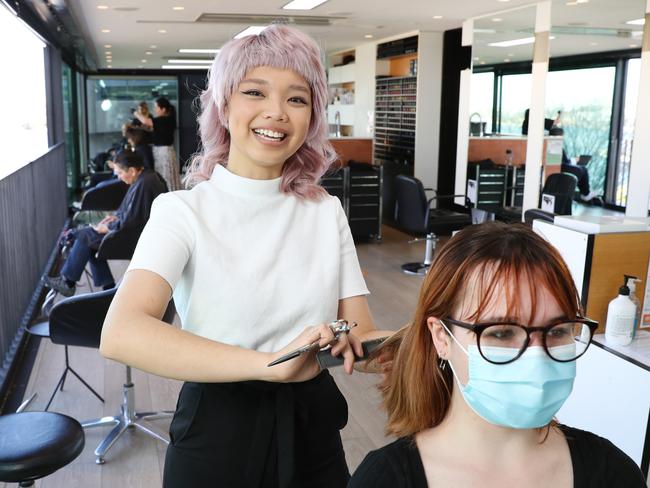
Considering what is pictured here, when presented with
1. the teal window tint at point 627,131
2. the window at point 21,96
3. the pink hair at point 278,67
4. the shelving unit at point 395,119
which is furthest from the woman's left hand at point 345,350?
the shelving unit at point 395,119

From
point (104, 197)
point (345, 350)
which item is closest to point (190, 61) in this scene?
point (104, 197)

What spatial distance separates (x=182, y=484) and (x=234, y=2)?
5.84m

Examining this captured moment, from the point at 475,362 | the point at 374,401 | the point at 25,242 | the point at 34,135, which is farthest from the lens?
the point at 34,135

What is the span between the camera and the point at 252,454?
1308 millimetres

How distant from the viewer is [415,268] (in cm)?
688

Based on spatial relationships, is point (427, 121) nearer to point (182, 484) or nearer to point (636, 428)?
point (636, 428)

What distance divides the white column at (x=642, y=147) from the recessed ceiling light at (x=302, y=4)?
2780 millimetres

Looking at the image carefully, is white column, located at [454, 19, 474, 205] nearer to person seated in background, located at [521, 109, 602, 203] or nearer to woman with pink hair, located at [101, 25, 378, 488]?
person seated in background, located at [521, 109, 602, 203]

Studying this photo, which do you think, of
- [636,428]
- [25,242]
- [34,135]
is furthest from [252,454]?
[34,135]

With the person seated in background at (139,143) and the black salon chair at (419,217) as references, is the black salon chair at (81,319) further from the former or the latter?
the person seated in background at (139,143)

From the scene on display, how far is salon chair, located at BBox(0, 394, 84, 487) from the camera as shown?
201 centimetres

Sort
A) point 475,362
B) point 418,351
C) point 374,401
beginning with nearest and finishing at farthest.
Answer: point 475,362, point 418,351, point 374,401

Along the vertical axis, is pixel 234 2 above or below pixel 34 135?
above

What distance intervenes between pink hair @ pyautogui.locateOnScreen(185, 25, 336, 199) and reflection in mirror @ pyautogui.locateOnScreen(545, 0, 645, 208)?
4604 millimetres
